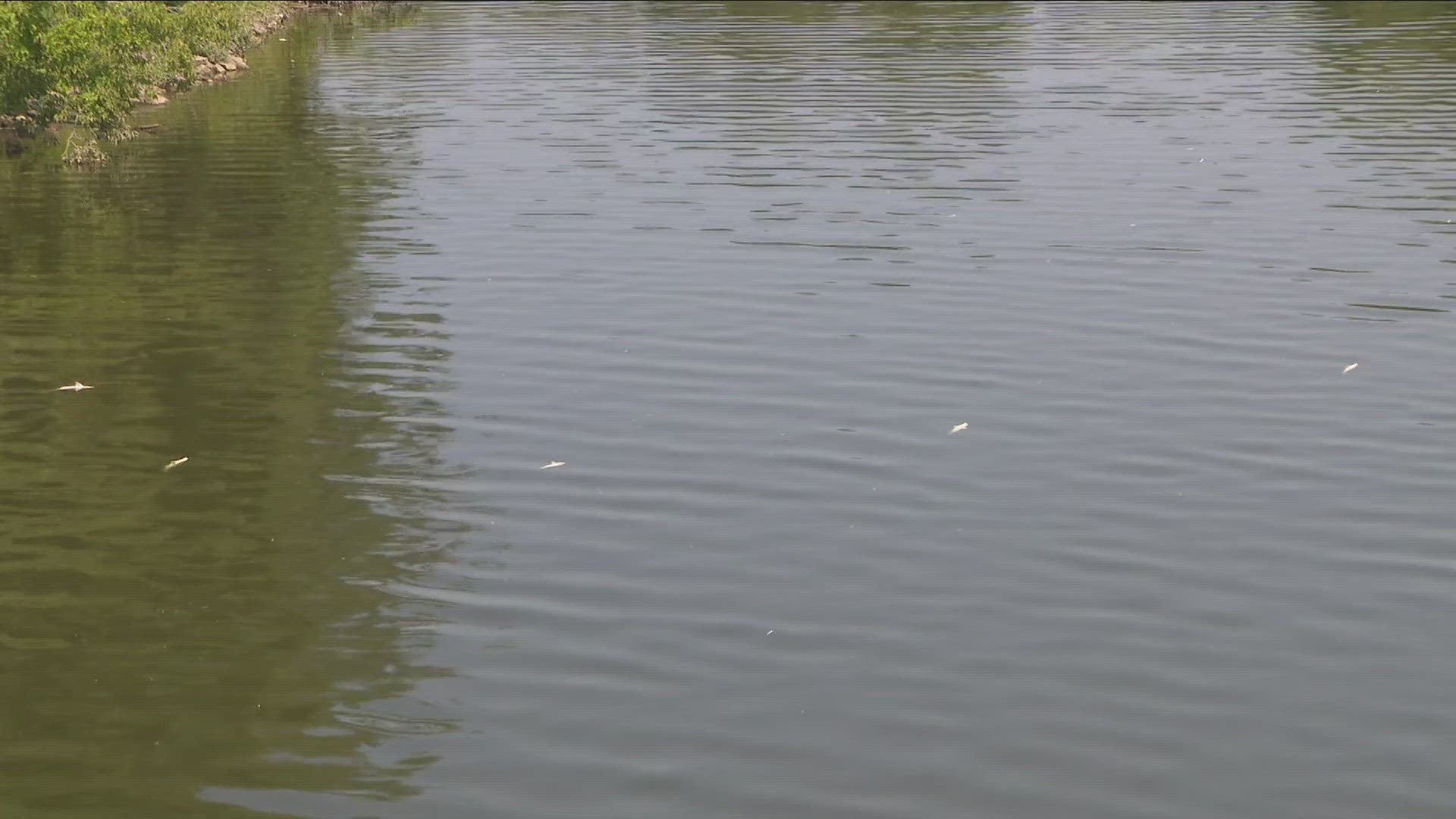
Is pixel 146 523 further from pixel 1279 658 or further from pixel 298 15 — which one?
pixel 298 15

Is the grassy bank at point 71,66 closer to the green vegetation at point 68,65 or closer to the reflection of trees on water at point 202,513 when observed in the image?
the green vegetation at point 68,65

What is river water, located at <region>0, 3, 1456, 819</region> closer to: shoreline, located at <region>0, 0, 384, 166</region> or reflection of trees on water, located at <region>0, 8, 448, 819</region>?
reflection of trees on water, located at <region>0, 8, 448, 819</region>

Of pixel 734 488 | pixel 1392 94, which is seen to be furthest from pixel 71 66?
pixel 1392 94

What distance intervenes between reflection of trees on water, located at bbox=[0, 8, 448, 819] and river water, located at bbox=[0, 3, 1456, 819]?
4 centimetres

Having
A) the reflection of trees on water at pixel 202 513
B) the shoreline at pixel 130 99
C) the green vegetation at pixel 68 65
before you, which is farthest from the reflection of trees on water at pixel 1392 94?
the green vegetation at pixel 68 65

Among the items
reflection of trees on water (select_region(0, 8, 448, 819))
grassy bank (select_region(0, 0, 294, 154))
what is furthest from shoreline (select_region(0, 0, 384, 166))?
reflection of trees on water (select_region(0, 8, 448, 819))

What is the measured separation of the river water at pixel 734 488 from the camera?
8.41m

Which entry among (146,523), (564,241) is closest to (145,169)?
(564,241)

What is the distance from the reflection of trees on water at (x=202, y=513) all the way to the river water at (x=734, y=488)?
0.04 m

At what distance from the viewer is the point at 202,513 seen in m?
11.6

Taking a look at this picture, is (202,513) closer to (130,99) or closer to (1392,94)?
(130,99)

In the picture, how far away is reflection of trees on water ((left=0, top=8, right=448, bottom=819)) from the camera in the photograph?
27.8 ft

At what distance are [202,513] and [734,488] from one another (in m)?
3.37

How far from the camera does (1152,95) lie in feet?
108
